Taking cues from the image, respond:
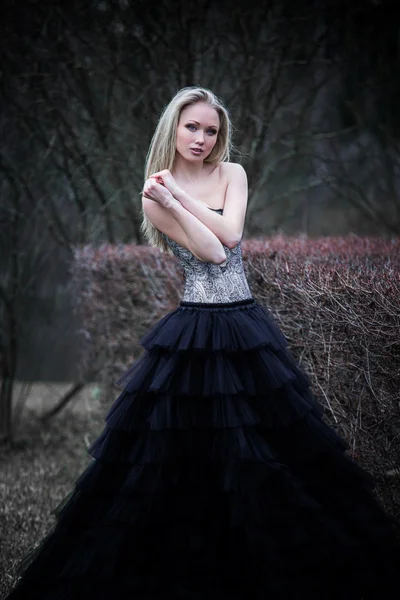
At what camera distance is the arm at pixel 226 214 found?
2.77 m

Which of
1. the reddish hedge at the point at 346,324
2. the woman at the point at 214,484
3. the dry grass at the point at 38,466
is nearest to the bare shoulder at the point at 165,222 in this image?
the woman at the point at 214,484

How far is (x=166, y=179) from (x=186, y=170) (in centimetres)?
24

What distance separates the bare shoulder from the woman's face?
251 mm

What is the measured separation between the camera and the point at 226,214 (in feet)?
9.47

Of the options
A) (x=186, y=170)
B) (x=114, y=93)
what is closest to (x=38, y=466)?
(x=114, y=93)

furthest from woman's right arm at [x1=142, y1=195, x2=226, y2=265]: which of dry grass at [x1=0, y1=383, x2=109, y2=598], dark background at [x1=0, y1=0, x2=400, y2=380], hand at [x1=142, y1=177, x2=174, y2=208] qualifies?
dark background at [x1=0, y1=0, x2=400, y2=380]

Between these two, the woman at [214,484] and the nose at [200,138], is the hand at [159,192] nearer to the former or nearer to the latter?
the woman at [214,484]

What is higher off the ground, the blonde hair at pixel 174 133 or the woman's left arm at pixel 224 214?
the blonde hair at pixel 174 133

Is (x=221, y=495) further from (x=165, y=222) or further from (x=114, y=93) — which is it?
(x=114, y=93)

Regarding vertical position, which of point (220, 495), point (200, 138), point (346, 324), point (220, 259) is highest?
point (200, 138)

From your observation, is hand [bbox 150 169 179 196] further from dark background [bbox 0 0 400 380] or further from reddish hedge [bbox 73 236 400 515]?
dark background [bbox 0 0 400 380]

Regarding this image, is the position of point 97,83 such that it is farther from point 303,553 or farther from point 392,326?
point 303,553

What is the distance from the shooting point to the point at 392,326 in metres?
2.88

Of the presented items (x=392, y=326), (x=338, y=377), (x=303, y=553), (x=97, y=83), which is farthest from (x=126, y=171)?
(x=303, y=553)
